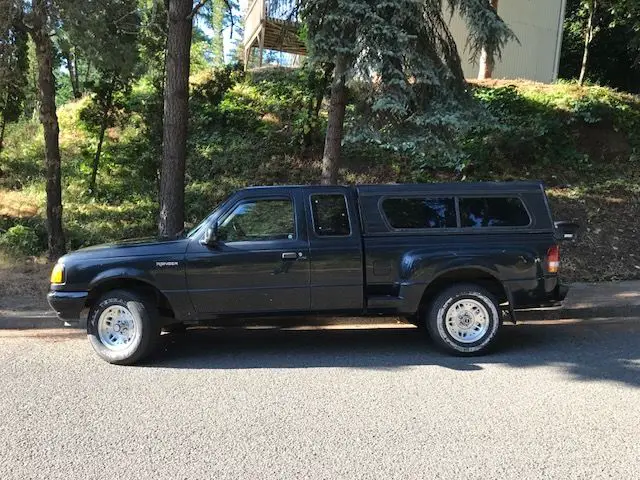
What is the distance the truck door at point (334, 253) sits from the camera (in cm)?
607

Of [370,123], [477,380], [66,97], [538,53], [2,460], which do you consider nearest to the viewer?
[2,460]

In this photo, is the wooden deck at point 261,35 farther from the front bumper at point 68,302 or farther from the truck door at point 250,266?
the front bumper at point 68,302

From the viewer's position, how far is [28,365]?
5.97m

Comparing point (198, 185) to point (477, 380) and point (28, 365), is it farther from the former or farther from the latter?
point (477, 380)

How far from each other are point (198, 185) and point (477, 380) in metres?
9.69

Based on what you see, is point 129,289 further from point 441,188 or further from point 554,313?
point 554,313

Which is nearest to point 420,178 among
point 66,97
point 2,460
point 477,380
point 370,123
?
point 370,123

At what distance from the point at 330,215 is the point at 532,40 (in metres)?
17.0

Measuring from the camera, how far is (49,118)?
1020 centimetres

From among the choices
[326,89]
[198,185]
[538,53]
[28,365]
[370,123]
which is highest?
[538,53]

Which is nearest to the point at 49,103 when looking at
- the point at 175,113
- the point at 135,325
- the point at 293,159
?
the point at 175,113

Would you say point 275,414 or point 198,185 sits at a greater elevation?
point 198,185

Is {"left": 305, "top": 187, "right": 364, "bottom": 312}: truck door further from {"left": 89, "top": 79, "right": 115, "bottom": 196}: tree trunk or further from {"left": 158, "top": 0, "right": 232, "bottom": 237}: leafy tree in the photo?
{"left": 89, "top": 79, "right": 115, "bottom": 196}: tree trunk

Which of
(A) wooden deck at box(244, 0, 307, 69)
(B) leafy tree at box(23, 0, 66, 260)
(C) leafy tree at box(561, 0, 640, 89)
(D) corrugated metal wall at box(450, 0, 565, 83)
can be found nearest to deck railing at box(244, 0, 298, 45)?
(A) wooden deck at box(244, 0, 307, 69)
